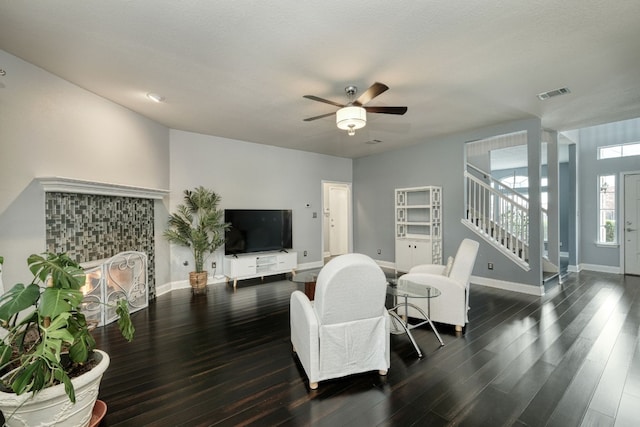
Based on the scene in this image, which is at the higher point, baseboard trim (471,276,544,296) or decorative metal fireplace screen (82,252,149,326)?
decorative metal fireplace screen (82,252,149,326)

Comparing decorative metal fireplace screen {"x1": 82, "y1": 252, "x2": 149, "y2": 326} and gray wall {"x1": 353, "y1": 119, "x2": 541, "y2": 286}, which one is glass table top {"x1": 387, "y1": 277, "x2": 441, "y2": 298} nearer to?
gray wall {"x1": 353, "y1": 119, "x2": 541, "y2": 286}

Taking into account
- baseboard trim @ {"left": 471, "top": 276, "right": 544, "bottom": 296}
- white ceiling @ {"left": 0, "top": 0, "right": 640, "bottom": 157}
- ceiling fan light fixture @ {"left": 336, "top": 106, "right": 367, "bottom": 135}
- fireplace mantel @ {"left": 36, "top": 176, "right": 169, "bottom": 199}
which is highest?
white ceiling @ {"left": 0, "top": 0, "right": 640, "bottom": 157}

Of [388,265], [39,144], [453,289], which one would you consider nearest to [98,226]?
[39,144]

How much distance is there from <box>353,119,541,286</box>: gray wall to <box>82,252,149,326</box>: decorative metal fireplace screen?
501 cm

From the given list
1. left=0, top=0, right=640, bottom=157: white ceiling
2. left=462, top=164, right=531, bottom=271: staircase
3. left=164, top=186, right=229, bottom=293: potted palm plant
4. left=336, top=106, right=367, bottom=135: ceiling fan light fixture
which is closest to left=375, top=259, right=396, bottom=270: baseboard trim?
left=462, top=164, right=531, bottom=271: staircase

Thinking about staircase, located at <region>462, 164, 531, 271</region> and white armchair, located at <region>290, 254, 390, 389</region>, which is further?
staircase, located at <region>462, 164, 531, 271</region>

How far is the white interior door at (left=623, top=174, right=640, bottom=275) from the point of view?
5.67m

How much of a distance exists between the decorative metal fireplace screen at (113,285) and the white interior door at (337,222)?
18.2ft

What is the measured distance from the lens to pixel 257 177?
6082mm

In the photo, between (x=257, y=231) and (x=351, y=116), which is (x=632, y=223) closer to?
(x=351, y=116)

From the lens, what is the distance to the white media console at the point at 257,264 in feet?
17.3

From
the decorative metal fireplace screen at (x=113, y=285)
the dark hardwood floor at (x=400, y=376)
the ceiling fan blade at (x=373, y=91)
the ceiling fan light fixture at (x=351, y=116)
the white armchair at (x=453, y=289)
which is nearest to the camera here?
the dark hardwood floor at (x=400, y=376)

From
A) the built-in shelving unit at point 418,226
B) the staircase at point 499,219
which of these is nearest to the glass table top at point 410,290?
the built-in shelving unit at point 418,226

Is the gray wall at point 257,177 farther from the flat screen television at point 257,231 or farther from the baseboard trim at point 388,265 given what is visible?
the baseboard trim at point 388,265
